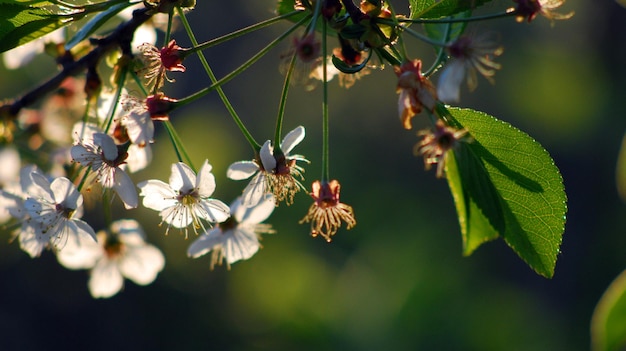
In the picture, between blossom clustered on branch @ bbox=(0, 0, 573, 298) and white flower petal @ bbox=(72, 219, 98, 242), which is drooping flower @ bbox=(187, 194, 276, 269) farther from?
white flower petal @ bbox=(72, 219, 98, 242)

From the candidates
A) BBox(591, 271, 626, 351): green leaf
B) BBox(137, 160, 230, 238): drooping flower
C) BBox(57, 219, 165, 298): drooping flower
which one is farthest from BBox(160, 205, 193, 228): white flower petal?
BBox(591, 271, 626, 351): green leaf

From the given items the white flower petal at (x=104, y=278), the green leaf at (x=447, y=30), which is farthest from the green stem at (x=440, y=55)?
the white flower petal at (x=104, y=278)

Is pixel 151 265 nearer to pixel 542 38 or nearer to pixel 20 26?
pixel 20 26

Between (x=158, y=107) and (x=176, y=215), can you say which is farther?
(x=176, y=215)

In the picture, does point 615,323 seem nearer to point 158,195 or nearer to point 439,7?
point 439,7

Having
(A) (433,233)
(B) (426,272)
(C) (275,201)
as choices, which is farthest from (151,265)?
(A) (433,233)

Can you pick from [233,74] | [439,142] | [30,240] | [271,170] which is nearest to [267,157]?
[271,170]

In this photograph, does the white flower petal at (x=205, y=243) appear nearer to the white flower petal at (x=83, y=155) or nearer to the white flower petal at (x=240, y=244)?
the white flower petal at (x=240, y=244)
